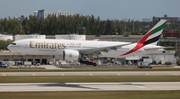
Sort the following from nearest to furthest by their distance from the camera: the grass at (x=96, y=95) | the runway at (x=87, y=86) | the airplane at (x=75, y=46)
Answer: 1. the grass at (x=96, y=95)
2. the runway at (x=87, y=86)
3. the airplane at (x=75, y=46)

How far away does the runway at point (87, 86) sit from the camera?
39.2 meters

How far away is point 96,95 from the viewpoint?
1388 inches

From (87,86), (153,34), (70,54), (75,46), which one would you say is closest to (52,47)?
(75,46)

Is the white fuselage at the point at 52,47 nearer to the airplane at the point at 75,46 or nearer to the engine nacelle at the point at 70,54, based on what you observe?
the airplane at the point at 75,46

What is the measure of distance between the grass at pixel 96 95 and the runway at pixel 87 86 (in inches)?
96.0

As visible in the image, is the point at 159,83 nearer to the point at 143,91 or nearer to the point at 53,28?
the point at 143,91

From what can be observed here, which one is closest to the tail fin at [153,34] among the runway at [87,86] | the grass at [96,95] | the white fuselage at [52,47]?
the white fuselage at [52,47]

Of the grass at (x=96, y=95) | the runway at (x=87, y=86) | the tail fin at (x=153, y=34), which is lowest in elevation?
the grass at (x=96, y=95)

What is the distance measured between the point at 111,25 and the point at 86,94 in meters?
162

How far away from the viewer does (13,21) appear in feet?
554

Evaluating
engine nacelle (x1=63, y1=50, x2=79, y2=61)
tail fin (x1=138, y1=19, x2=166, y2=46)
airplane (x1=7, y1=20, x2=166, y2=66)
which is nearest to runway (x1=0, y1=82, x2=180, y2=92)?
engine nacelle (x1=63, y1=50, x2=79, y2=61)

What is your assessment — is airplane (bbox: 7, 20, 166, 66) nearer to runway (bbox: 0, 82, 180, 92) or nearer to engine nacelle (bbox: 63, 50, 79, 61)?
engine nacelle (bbox: 63, 50, 79, 61)

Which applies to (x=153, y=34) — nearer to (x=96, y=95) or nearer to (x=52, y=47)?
(x=52, y=47)

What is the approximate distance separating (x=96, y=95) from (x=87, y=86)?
657 cm
